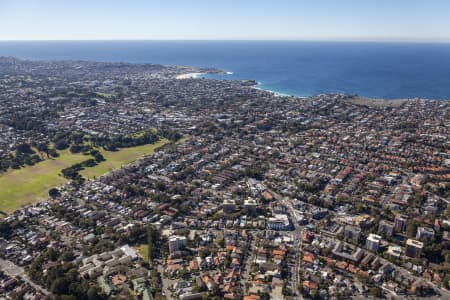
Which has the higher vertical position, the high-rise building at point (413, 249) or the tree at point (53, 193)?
the high-rise building at point (413, 249)

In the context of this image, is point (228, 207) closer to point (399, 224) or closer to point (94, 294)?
point (94, 294)

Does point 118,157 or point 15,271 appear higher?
point 118,157

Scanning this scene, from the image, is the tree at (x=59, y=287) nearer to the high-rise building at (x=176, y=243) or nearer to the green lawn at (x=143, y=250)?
the green lawn at (x=143, y=250)

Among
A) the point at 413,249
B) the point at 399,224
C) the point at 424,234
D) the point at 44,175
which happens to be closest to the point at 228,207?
the point at 399,224

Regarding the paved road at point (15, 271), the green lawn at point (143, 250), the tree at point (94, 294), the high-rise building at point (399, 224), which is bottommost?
the paved road at point (15, 271)

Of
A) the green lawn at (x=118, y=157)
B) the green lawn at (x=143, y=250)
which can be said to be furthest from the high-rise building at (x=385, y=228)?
the green lawn at (x=118, y=157)

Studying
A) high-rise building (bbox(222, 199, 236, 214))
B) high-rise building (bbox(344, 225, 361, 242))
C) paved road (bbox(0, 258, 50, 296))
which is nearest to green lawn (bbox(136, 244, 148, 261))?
paved road (bbox(0, 258, 50, 296))

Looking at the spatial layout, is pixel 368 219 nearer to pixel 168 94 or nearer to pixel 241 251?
pixel 241 251
